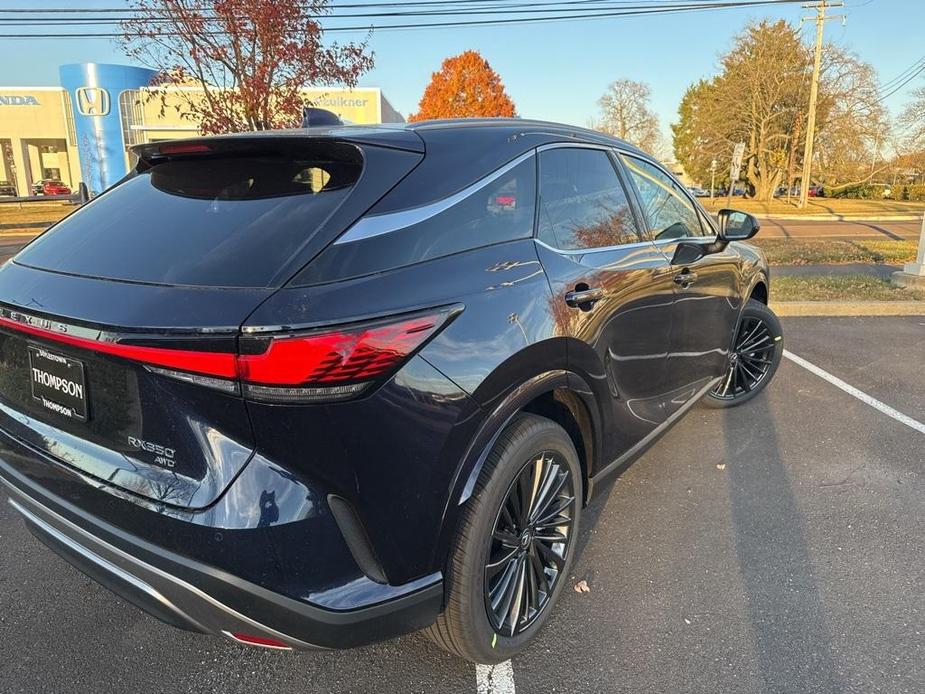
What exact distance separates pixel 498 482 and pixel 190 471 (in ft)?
2.87

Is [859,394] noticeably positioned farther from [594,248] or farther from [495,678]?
[495,678]

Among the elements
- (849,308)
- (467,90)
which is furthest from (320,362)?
(467,90)

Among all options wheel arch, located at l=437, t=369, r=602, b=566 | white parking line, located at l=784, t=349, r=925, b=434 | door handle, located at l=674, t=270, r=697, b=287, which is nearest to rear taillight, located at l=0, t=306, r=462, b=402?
wheel arch, located at l=437, t=369, r=602, b=566

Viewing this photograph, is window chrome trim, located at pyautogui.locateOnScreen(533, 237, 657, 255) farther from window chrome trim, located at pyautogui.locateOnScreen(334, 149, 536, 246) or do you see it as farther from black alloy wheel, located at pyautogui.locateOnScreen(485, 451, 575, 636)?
black alloy wheel, located at pyautogui.locateOnScreen(485, 451, 575, 636)

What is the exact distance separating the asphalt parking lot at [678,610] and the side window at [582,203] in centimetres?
143

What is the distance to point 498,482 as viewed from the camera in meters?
1.98

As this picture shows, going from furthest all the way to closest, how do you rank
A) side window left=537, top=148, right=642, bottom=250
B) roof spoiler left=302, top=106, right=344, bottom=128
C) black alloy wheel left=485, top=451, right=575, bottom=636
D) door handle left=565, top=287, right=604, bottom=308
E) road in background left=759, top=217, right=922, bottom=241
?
road in background left=759, top=217, right=922, bottom=241, roof spoiler left=302, top=106, right=344, bottom=128, side window left=537, top=148, right=642, bottom=250, door handle left=565, top=287, right=604, bottom=308, black alloy wheel left=485, top=451, right=575, bottom=636

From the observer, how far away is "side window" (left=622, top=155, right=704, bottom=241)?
10.4 feet

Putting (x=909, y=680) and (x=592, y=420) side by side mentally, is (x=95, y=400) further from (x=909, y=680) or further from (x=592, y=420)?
(x=909, y=680)

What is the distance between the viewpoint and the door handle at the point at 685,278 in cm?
314

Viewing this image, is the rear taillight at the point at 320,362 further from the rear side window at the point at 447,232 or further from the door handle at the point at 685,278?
the door handle at the point at 685,278

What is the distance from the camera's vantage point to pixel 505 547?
7.21 ft

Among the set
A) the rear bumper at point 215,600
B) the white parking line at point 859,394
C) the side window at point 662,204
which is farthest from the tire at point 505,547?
the white parking line at point 859,394

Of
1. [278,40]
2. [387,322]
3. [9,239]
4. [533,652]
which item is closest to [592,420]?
[533,652]
